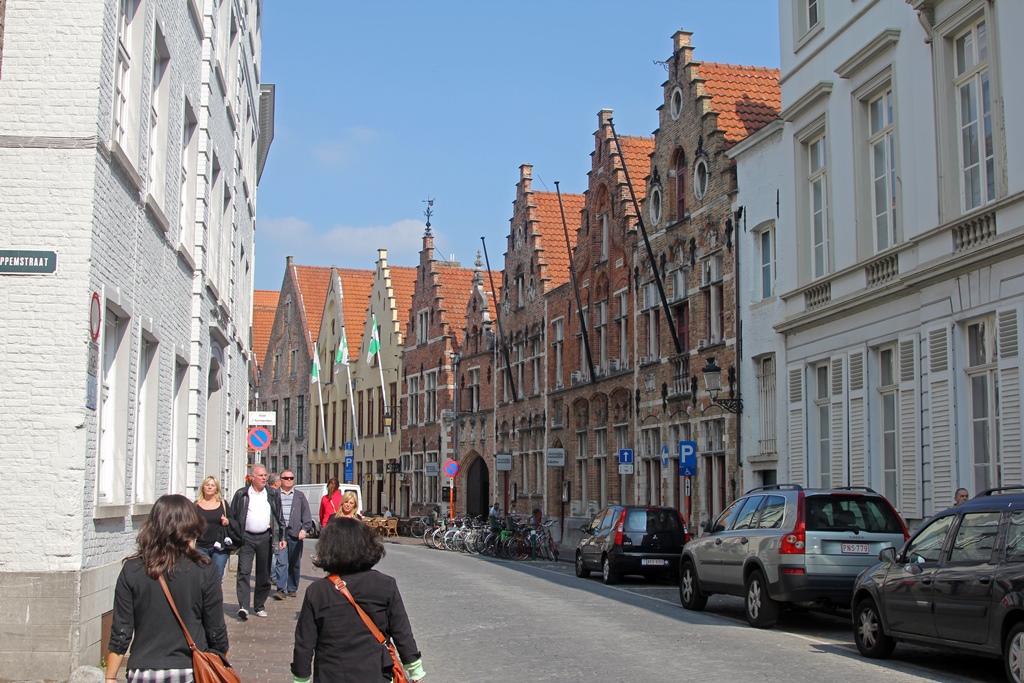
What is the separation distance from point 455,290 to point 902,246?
40.0 metres

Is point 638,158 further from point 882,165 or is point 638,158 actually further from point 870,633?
point 870,633

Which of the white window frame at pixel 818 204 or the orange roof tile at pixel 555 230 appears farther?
the orange roof tile at pixel 555 230

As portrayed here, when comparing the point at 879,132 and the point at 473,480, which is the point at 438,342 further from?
the point at 879,132

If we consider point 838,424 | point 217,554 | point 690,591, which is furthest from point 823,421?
point 217,554

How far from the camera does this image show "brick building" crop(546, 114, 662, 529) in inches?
1439

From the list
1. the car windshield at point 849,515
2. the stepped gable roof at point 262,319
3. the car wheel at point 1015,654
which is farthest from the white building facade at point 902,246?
the stepped gable roof at point 262,319

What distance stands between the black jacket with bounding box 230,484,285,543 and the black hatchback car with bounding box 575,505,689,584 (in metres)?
7.85

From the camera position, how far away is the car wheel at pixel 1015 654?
9953 mm

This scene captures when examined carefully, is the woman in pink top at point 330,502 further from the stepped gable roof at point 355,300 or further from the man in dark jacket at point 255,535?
the stepped gable roof at point 355,300

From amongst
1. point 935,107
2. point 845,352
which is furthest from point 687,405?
point 935,107

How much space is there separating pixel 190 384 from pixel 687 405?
16.2 meters

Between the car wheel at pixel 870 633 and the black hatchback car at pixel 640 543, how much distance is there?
1139 cm

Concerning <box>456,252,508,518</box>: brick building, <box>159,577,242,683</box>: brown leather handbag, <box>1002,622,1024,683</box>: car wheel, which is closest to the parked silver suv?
<box>1002,622,1024,683</box>: car wheel

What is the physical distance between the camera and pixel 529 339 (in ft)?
152
